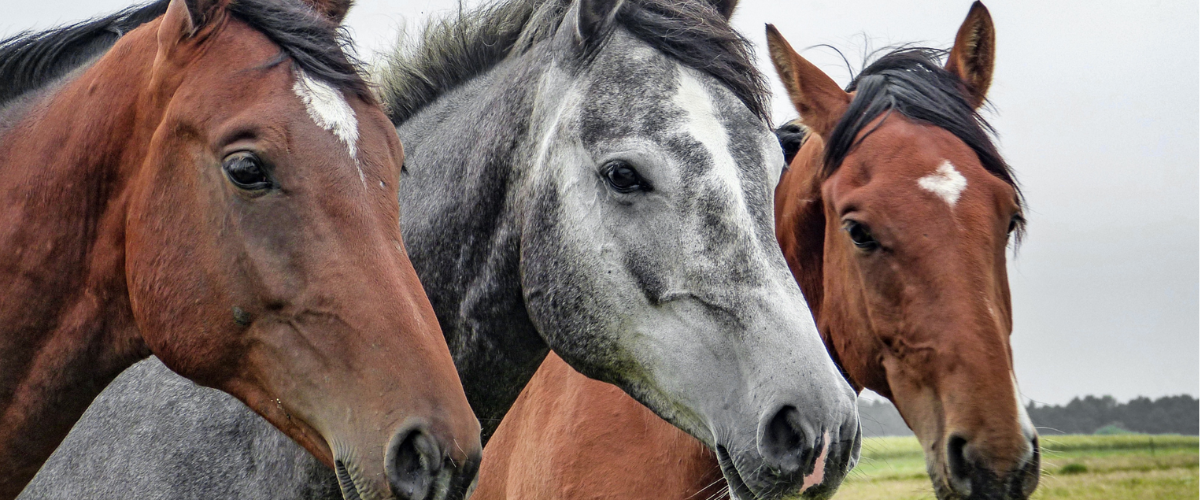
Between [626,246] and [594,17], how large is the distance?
0.90 metres

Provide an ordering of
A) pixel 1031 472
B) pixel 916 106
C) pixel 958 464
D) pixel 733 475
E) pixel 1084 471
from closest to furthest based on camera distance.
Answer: pixel 733 475 → pixel 1031 472 → pixel 958 464 → pixel 916 106 → pixel 1084 471

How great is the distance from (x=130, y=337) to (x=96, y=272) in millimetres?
195

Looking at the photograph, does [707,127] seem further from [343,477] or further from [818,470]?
[343,477]

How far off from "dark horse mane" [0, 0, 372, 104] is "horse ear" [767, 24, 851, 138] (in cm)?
239

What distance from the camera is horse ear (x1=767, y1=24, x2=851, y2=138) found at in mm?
4484

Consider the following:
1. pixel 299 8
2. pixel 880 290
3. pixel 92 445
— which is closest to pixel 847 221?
pixel 880 290

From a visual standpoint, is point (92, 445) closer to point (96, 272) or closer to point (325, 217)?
point (96, 272)

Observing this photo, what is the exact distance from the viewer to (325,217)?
2275mm

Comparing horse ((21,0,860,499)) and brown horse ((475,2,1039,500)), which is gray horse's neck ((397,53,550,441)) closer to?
horse ((21,0,860,499))

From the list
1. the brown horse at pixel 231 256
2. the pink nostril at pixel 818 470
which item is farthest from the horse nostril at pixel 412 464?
the pink nostril at pixel 818 470

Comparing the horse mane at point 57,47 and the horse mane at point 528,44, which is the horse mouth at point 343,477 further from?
the horse mane at point 528,44

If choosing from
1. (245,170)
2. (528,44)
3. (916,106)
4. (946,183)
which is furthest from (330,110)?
(916,106)

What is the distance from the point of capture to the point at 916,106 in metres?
4.28

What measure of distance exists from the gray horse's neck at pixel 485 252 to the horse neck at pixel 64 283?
1.06 meters
